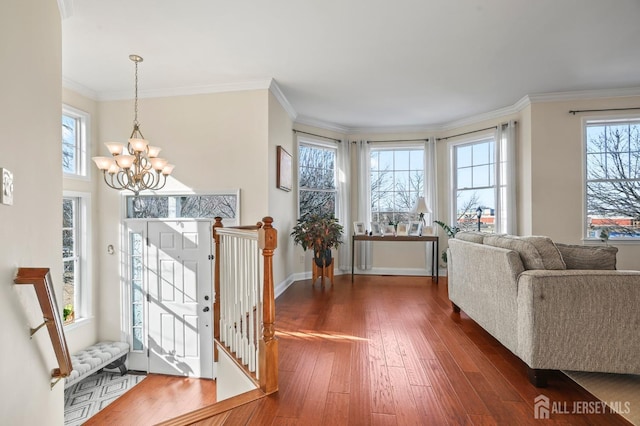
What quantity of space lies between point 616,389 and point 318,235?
11.7 feet

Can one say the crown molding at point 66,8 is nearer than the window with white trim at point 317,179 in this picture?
Yes

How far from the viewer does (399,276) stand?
5.94m

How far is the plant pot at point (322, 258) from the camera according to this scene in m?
5.20

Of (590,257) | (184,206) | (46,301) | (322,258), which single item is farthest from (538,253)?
(184,206)

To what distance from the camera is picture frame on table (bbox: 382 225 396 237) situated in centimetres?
573

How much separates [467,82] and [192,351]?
5013 mm

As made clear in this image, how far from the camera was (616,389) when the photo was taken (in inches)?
76.9

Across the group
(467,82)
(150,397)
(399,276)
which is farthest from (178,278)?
(467,82)

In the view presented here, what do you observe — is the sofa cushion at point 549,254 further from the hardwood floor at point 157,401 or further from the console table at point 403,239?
the hardwood floor at point 157,401

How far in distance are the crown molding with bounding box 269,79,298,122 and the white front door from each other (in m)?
1.95

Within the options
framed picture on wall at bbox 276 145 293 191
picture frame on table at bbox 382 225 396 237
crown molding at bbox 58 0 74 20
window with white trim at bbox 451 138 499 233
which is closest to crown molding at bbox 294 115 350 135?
framed picture on wall at bbox 276 145 293 191

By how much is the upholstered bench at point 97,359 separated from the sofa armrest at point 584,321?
4460 millimetres

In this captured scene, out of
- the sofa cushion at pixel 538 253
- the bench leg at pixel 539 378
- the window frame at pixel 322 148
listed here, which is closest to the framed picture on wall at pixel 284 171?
the window frame at pixel 322 148

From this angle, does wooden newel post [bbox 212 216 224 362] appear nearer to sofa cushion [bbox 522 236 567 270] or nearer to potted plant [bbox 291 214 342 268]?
potted plant [bbox 291 214 342 268]
